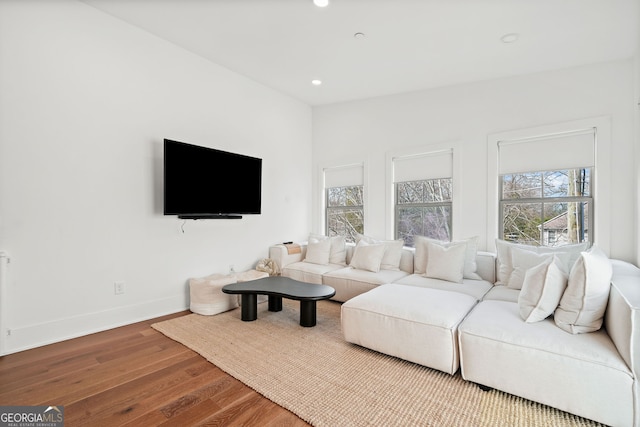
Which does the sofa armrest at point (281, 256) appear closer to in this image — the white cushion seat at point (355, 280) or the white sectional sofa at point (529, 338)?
the white cushion seat at point (355, 280)

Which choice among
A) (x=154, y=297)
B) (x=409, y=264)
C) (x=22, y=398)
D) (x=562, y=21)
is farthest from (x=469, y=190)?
(x=22, y=398)

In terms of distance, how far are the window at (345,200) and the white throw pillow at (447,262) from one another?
157 cm

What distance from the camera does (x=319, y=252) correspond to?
14.5ft

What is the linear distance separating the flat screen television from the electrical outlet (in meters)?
0.82

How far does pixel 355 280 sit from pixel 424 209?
1.55 m

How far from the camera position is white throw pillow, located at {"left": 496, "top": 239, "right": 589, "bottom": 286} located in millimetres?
2861

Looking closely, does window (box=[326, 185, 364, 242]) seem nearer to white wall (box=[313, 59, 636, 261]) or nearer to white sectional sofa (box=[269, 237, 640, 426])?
white wall (box=[313, 59, 636, 261])

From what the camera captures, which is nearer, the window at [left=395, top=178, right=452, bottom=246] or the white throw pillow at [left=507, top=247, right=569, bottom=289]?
the white throw pillow at [left=507, top=247, right=569, bottom=289]

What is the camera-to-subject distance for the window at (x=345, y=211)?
4.95m

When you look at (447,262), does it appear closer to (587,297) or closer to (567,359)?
(587,297)

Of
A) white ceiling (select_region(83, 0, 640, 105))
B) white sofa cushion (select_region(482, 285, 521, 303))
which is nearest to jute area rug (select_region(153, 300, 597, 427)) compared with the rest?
white sofa cushion (select_region(482, 285, 521, 303))

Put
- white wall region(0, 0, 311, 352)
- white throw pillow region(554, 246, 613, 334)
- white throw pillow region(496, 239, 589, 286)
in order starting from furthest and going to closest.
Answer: white throw pillow region(496, 239, 589, 286)
white wall region(0, 0, 311, 352)
white throw pillow region(554, 246, 613, 334)

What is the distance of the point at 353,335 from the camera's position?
2.49 m

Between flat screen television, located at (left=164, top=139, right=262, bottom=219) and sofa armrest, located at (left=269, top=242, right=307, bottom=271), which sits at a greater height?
flat screen television, located at (left=164, top=139, right=262, bottom=219)
